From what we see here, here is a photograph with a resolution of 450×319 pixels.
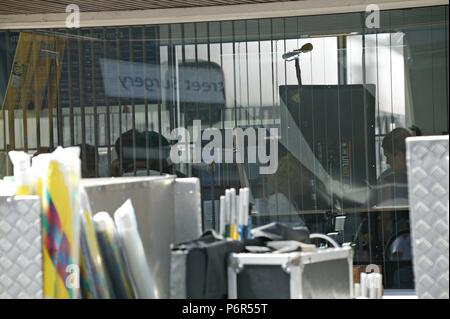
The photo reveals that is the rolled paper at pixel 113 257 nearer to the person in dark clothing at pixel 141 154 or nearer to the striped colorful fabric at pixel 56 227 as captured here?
the striped colorful fabric at pixel 56 227

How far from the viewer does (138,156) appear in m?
5.03

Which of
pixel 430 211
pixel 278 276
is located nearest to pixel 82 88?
pixel 278 276

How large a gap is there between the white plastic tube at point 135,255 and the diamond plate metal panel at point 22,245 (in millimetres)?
265

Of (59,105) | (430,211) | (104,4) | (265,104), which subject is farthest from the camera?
(59,105)

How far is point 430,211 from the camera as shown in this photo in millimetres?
2727

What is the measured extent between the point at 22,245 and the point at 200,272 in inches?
20.7

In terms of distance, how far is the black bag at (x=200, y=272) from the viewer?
2.90m

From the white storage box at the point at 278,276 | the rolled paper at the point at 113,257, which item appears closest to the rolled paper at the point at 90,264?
the rolled paper at the point at 113,257

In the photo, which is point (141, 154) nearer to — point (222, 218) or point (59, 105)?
point (59, 105)

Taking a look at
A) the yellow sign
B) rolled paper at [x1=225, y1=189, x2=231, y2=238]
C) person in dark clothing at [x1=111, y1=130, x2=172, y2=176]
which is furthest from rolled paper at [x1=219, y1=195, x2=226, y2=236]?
the yellow sign

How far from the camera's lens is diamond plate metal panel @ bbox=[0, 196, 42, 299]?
2.80m

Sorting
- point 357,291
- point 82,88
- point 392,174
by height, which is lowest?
point 357,291
